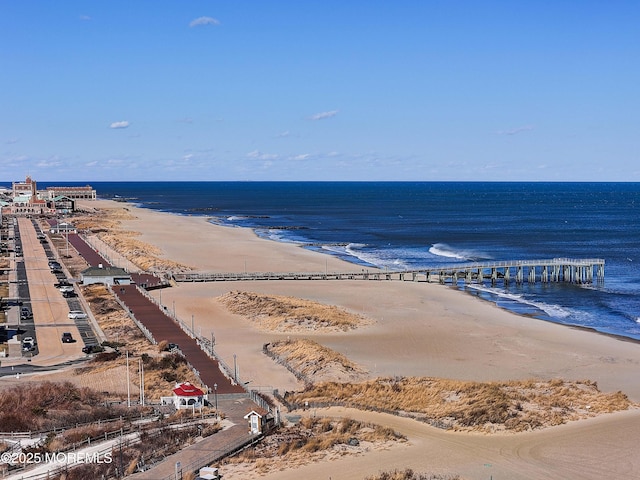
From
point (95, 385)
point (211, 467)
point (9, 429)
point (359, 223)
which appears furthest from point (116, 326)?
point (359, 223)

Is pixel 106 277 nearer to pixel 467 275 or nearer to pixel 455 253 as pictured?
pixel 467 275

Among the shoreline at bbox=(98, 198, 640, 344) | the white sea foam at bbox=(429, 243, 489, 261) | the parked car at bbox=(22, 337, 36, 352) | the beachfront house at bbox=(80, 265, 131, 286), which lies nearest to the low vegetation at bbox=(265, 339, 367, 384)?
the parked car at bbox=(22, 337, 36, 352)

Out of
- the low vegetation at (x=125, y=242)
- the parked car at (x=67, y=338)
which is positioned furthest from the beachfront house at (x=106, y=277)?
the parked car at (x=67, y=338)

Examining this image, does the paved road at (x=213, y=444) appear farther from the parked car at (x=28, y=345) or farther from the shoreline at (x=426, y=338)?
the parked car at (x=28, y=345)

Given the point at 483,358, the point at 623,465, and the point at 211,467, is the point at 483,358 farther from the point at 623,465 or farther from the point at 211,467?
the point at 211,467

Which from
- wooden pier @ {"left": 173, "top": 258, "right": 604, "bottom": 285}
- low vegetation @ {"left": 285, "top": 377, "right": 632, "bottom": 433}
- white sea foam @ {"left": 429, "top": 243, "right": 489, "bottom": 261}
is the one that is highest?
white sea foam @ {"left": 429, "top": 243, "right": 489, "bottom": 261}

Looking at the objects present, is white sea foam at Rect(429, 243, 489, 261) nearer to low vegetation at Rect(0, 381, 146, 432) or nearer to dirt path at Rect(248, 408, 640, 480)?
dirt path at Rect(248, 408, 640, 480)
